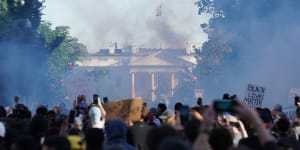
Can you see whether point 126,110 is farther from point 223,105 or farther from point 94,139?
point 223,105

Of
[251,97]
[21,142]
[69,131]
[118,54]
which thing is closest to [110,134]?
[69,131]

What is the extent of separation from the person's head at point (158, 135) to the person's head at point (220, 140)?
1.06ft

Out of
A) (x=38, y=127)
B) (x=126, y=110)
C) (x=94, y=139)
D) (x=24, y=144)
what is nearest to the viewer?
(x=24, y=144)

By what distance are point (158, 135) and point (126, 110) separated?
Answer: 7.08 metres

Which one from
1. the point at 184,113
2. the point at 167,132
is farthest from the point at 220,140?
the point at 184,113

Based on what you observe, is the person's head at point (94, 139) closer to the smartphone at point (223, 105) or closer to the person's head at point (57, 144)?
the person's head at point (57, 144)

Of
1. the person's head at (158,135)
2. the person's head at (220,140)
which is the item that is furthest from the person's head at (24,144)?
the person's head at (220,140)

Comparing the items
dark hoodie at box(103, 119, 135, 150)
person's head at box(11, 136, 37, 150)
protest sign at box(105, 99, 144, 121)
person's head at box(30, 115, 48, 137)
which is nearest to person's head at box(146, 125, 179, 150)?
person's head at box(11, 136, 37, 150)

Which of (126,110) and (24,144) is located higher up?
(126,110)

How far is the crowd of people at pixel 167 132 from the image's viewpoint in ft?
25.1

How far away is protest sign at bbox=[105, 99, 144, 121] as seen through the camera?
1502 centimetres

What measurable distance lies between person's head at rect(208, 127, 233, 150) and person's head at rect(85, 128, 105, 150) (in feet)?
4.18

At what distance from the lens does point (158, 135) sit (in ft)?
26.5

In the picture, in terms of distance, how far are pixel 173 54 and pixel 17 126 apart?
5472 inches
